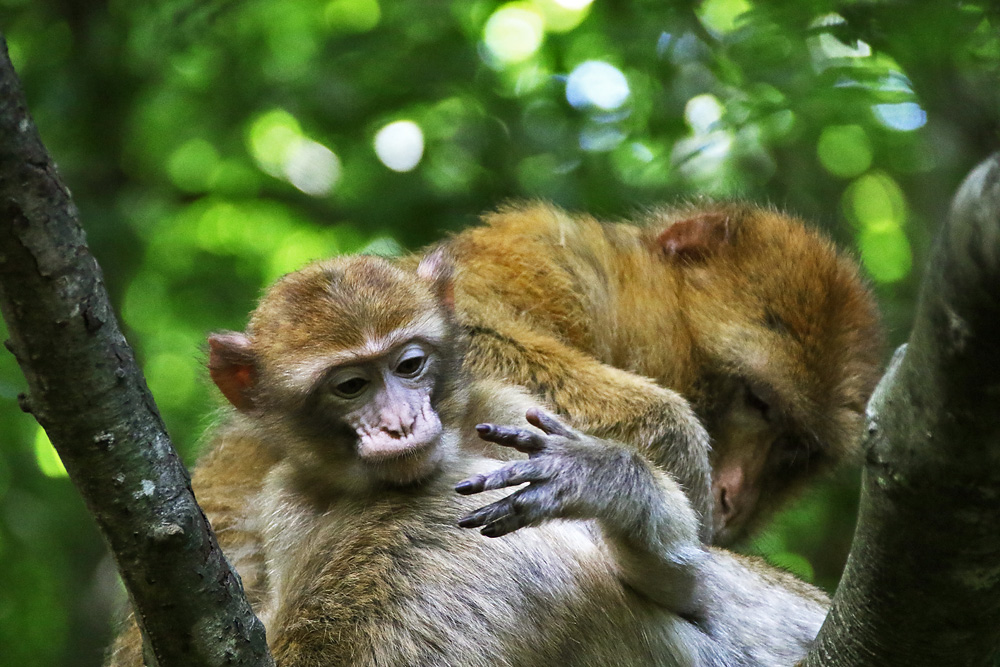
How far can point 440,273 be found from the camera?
4.38 metres

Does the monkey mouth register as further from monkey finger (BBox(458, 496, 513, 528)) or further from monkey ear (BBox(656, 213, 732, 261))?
monkey ear (BBox(656, 213, 732, 261))

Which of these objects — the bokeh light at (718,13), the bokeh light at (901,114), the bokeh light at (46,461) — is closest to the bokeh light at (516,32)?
the bokeh light at (718,13)

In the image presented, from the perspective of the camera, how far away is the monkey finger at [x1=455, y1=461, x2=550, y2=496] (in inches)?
115

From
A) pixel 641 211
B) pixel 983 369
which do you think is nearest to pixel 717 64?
pixel 641 211

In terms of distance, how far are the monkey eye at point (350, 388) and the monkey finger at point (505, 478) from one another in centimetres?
95

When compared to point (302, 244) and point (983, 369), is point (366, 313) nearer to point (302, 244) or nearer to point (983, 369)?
point (983, 369)

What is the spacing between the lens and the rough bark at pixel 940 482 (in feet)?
6.07

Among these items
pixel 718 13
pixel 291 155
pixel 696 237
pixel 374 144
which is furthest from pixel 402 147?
pixel 696 237

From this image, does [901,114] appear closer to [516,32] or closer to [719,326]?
[719,326]

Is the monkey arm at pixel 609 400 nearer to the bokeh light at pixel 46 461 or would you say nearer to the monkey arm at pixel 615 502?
the monkey arm at pixel 615 502

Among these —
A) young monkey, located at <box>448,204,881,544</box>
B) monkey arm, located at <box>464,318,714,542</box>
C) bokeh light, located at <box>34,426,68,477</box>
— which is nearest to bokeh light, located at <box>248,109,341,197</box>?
bokeh light, located at <box>34,426,68,477</box>

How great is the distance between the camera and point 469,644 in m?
3.19

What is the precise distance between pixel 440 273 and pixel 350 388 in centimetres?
76

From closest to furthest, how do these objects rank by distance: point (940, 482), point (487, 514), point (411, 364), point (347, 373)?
1. point (940, 482)
2. point (487, 514)
3. point (347, 373)
4. point (411, 364)
